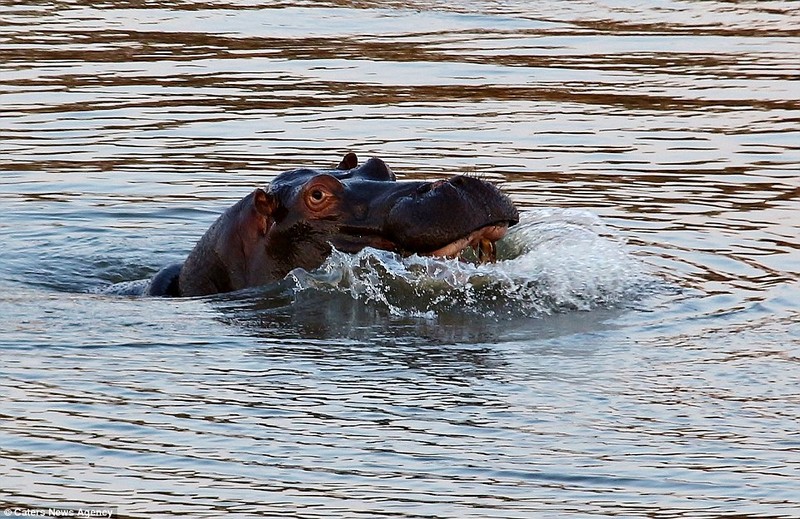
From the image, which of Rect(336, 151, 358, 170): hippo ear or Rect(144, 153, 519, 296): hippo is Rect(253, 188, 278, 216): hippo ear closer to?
Rect(144, 153, 519, 296): hippo

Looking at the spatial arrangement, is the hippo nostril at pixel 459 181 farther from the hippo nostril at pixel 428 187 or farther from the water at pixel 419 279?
the water at pixel 419 279

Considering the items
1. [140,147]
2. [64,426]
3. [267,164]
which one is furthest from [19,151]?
[64,426]

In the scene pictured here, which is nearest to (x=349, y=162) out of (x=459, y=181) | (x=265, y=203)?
(x=265, y=203)

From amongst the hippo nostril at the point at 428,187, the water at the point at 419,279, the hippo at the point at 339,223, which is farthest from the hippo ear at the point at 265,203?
the hippo nostril at the point at 428,187

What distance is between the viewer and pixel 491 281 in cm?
806

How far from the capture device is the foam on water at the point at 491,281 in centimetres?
770

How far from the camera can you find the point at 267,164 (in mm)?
11336

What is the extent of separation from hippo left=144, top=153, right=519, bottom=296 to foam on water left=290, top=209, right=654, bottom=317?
0.25ft

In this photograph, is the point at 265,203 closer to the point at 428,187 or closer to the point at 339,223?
the point at 339,223

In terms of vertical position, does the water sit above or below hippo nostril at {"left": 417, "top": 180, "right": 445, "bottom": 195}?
below

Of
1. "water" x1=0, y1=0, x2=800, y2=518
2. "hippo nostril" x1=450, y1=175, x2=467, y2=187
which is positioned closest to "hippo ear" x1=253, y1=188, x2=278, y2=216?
"water" x1=0, y1=0, x2=800, y2=518

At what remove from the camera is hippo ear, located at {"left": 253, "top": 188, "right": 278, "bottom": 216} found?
784 centimetres

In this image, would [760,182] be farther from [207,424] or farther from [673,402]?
[207,424]

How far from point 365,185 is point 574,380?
1.62 m
